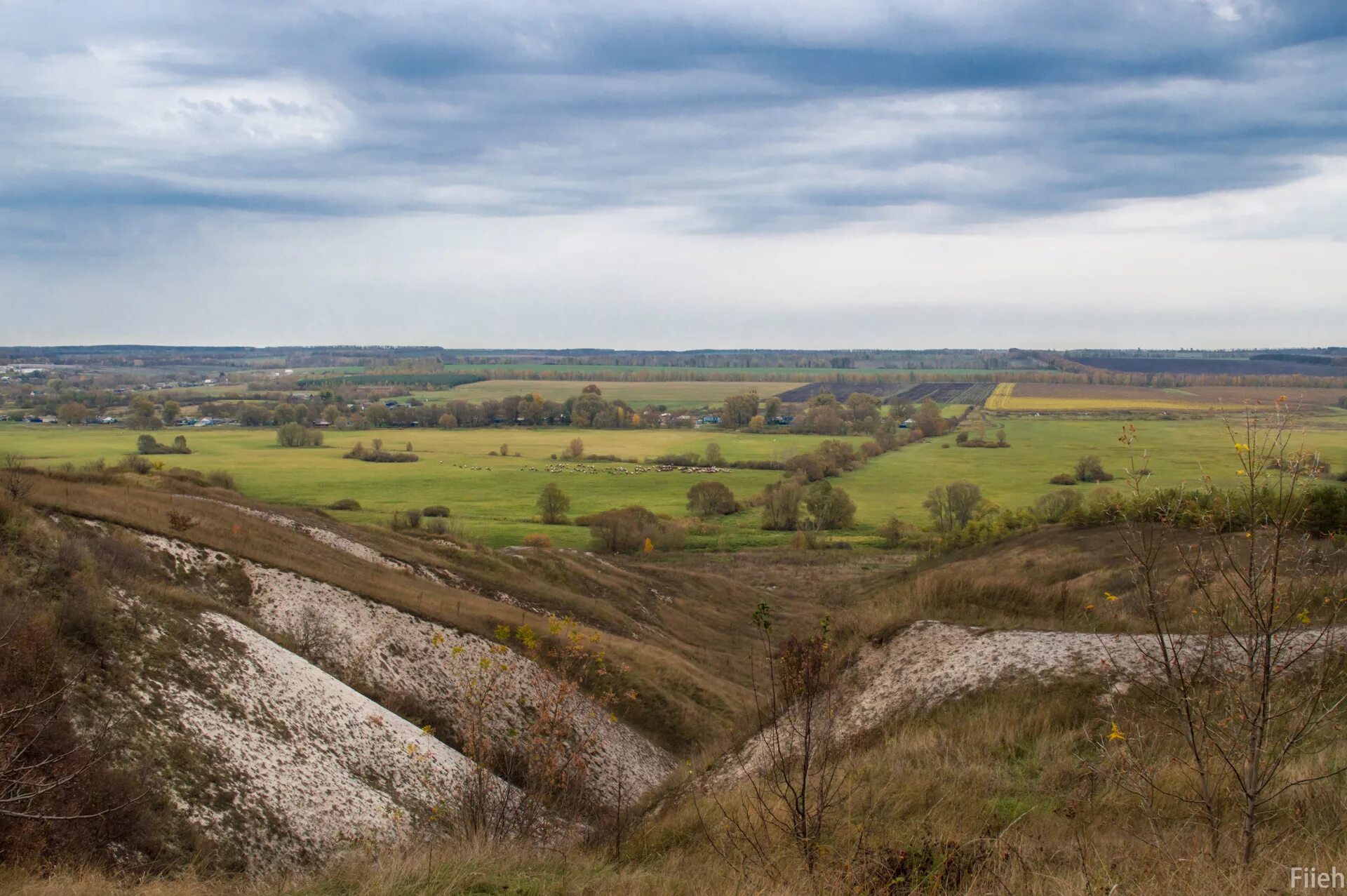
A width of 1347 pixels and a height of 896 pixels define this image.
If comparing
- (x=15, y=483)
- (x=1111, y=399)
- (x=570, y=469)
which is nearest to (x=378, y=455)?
(x=570, y=469)

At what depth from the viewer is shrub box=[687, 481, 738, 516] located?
89.8 meters

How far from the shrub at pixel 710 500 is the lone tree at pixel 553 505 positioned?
1383 cm

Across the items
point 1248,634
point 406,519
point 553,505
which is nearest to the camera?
point 1248,634

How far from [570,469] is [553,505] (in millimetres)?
28204

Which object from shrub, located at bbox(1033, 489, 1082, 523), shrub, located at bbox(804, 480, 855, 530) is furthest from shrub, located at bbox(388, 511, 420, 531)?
shrub, located at bbox(1033, 489, 1082, 523)

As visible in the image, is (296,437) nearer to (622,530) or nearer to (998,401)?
(622,530)

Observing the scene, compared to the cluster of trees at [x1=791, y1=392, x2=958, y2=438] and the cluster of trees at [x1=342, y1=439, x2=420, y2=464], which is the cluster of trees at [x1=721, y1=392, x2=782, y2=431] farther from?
the cluster of trees at [x1=342, y1=439, x2=420, y2=464]

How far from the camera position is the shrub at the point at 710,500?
8981 cm

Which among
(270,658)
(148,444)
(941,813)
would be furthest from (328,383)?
(941,813)

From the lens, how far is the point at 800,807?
8.64 meters

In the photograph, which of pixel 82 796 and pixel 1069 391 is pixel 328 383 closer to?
pixel 1069 391

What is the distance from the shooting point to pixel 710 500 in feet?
296

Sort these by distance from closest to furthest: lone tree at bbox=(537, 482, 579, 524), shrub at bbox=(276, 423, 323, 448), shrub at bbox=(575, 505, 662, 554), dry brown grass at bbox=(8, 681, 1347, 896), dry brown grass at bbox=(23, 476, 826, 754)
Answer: dry brown grass at bbox=(8, 681, 1347, 896)
dry brown grass at bbox=(23, 476, 826, 754)
shrub at bbox=(575, 505, 662, 554)
lone tree at bbox=(537, 482, 579, 524)
shrub at bbox=(276, 423, 323, 448)

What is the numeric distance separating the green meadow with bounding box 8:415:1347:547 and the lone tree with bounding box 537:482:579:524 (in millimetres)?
1727
